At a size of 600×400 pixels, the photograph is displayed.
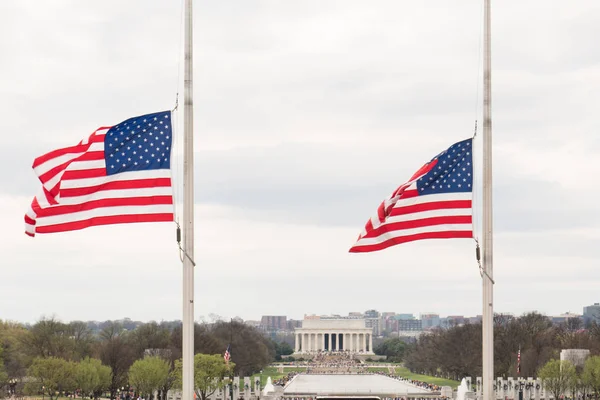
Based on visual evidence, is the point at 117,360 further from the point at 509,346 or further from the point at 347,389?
the point at 509,346

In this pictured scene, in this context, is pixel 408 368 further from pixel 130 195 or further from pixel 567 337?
pixel 130 195

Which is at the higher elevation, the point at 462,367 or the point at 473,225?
the point at 473,225

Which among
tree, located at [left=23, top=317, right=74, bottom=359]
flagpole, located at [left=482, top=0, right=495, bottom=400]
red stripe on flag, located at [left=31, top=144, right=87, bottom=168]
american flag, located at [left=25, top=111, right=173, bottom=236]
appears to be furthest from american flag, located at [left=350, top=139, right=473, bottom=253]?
tree, located at [left=23, top=317, right=74, bottom=359]

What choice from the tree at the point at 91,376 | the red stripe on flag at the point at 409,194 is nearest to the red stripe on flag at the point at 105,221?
the red stripe on flag at the point at 409,194

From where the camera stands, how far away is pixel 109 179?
24234 millimetres

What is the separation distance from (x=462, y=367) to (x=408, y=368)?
55907mm

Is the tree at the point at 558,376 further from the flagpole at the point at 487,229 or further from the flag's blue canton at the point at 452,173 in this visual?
the flagpole at the point at 487,229

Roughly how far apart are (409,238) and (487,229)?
2.11 metres

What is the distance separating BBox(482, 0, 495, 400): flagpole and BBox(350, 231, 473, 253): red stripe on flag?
0.95 m

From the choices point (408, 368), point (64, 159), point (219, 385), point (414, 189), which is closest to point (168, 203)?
point (64, 159)

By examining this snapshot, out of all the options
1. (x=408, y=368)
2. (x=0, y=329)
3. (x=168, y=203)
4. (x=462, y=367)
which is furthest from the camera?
(x=408, y=368)

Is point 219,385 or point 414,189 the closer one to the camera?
point 414,189

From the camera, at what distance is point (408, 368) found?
635 ft

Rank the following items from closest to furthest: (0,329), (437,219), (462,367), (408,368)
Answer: (437,219)
(0,329)
(462,367)
(408,368)
